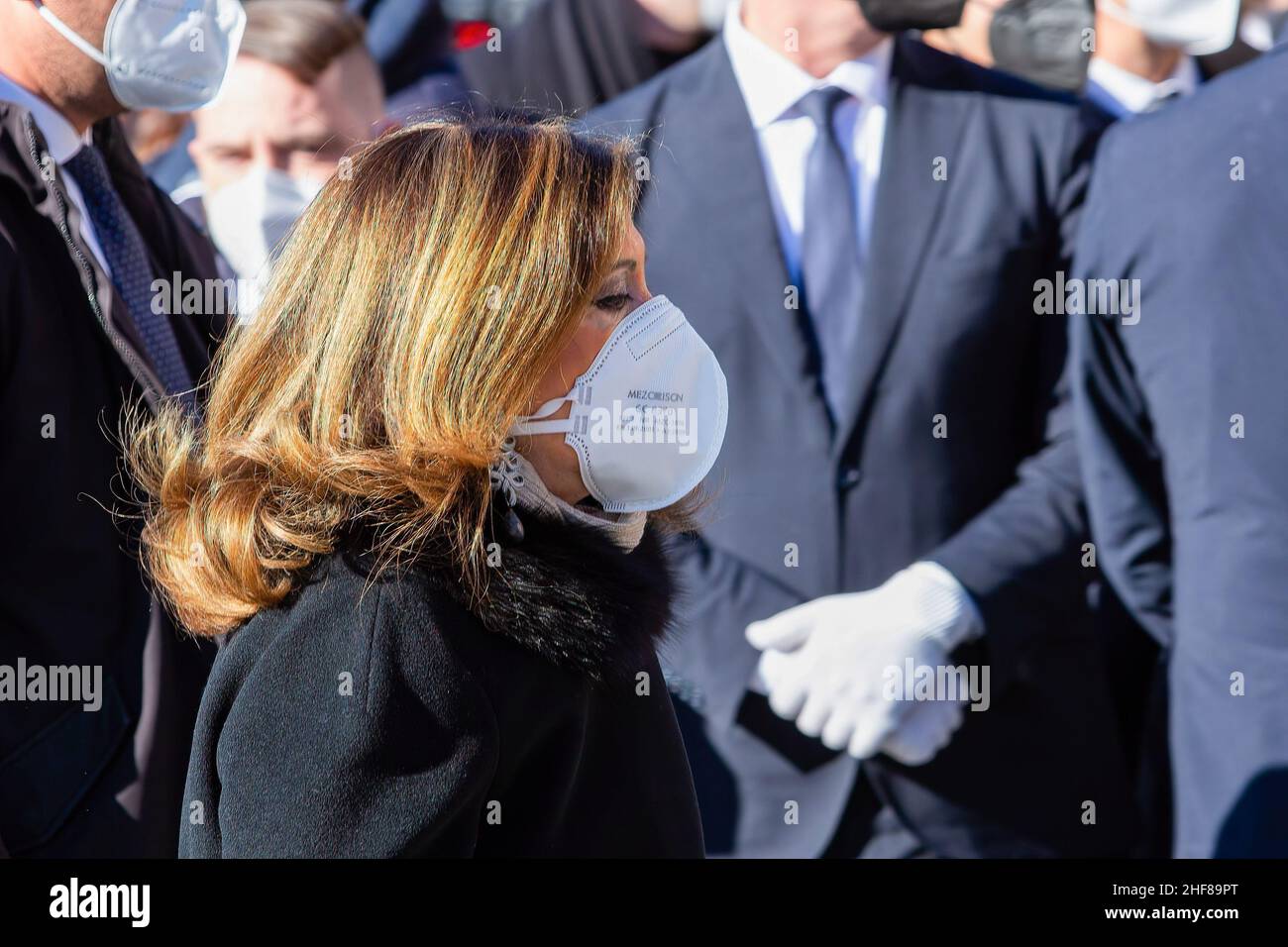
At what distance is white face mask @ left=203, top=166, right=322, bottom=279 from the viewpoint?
3.00 meters

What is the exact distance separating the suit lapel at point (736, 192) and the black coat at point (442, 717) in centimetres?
135

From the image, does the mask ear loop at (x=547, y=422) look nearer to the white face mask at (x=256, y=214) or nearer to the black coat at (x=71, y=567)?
the black coat at (x=71, y=567)

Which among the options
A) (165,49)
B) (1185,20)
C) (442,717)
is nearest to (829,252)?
(1185,20)

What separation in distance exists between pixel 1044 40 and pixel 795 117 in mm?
571

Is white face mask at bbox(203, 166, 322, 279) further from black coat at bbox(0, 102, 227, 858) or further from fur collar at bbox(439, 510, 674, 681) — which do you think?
fur collar at bbox(439, 510, 674, 681)

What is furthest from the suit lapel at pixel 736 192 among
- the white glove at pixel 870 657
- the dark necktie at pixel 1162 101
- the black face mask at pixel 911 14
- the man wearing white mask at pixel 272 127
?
the dark necktie at pixel 1162 101

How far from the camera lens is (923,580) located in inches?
112

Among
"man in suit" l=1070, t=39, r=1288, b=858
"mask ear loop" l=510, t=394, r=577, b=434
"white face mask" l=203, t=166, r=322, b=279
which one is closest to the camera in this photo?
"mask ear loop" l=510, t=394, r=577, b=434

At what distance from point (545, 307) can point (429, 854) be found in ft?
1.90

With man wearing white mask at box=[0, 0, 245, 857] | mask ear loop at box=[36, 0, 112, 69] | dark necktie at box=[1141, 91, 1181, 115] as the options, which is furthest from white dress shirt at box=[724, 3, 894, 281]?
mask ear loop at box=[36, 0, 112, 69]

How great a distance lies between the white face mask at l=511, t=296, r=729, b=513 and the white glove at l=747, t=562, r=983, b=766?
3.86 feet

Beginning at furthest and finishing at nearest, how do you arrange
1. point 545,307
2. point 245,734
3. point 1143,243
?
1. point 1143,243
2. point 545,307
3. point 245,734
